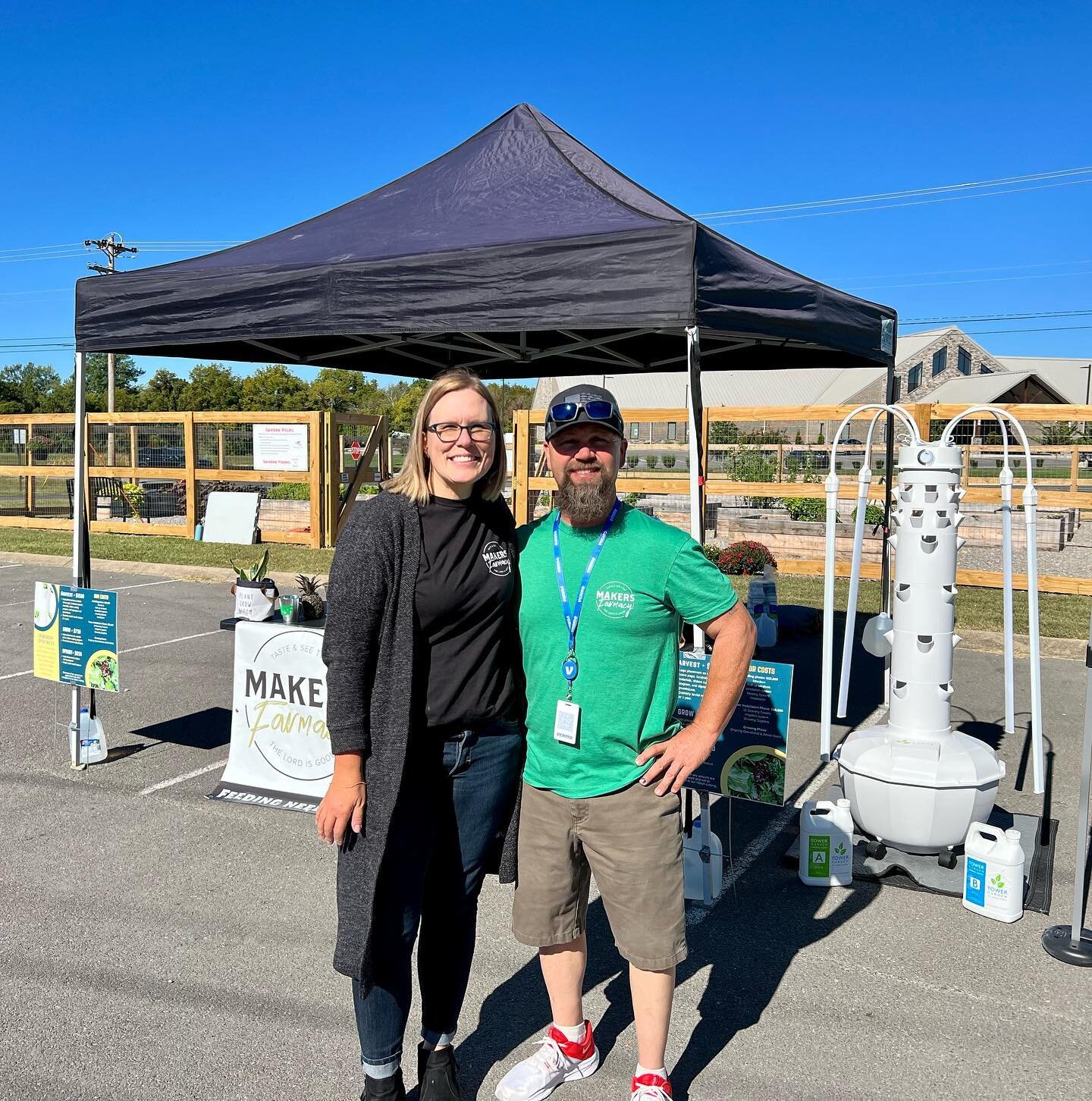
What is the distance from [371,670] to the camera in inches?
90.5

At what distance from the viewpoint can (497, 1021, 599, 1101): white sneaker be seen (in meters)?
2.60

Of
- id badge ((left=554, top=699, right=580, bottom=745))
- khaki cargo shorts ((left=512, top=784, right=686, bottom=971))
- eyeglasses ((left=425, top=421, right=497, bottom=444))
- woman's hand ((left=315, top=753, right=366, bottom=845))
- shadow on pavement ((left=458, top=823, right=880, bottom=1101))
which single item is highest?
eyeglasses ((left=425, top=421, right=497, bottom=444))

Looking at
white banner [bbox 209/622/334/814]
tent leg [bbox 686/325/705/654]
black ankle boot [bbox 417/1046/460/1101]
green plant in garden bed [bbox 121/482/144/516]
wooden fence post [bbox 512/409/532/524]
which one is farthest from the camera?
green plant in garden bed [bbox 121/482/144/516]

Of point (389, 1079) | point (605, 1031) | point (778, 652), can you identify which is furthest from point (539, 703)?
point (778, 652)

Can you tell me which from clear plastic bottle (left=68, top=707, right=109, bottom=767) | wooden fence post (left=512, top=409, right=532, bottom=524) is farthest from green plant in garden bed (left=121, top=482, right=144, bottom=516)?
clear plastic bottle (left=68, top=707, right=109, bottom=767)

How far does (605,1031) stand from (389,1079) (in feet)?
2.61

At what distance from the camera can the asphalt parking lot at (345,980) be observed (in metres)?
2.74

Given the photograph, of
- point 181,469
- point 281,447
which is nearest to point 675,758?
point 281,447

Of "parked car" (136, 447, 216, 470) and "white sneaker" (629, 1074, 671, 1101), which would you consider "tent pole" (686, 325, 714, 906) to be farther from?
"parked car" (136, 447, 216, 470)

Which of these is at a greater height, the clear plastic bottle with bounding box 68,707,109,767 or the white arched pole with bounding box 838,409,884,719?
the white arched pole with bounding box 838,409,884,719

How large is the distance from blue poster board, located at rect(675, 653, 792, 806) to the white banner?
1.67 m

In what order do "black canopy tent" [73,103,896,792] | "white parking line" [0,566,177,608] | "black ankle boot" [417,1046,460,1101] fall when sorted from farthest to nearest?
"white parking line" [0,566,177,608], "black canopy tent" [73,103,896,792], "black ankle boot" [417,1046,460,1101]

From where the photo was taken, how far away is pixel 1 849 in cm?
423

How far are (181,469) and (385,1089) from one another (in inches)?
622
